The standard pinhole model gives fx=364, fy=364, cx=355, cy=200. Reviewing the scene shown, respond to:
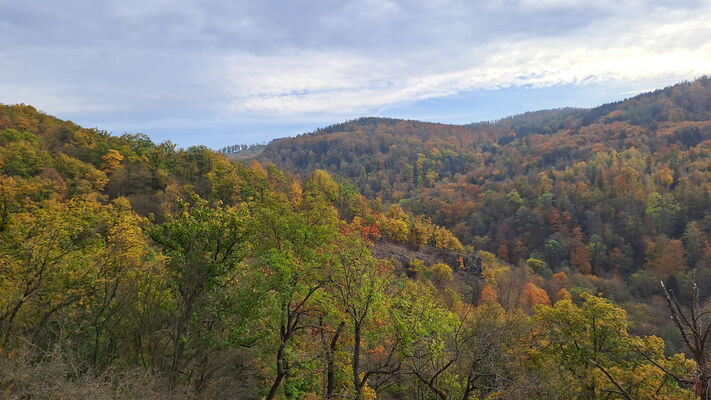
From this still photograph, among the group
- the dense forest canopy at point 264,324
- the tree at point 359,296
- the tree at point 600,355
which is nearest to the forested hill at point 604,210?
the tree at point 600,355

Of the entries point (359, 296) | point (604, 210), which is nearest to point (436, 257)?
point (359, 296)

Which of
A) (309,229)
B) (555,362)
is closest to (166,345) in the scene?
(309,229)

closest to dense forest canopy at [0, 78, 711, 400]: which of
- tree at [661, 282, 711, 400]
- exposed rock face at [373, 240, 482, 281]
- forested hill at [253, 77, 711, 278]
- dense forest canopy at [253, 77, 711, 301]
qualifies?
tree at [661, 282, 711, 400]

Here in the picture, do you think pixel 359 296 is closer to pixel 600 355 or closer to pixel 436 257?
pixel 600 355

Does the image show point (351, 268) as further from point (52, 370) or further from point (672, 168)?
point (672, 168)

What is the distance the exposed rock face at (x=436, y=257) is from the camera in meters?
62.4

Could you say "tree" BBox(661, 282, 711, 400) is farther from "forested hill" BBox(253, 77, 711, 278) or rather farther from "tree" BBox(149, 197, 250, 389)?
"forested hill" BBox(253, 77, 711, 278)

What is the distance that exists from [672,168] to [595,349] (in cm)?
13792

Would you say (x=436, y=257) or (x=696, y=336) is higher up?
(x=696, y=336)

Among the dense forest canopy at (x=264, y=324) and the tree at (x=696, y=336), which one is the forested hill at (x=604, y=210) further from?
the tree at (x=696, y=336)

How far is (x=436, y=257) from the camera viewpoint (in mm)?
67250

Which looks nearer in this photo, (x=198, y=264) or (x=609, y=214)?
(x=198, y=264)

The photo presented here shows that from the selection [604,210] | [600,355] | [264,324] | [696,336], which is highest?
[696,336]

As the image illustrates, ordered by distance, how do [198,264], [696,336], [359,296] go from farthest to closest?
[198,264]
[359,296]
[696,336]
